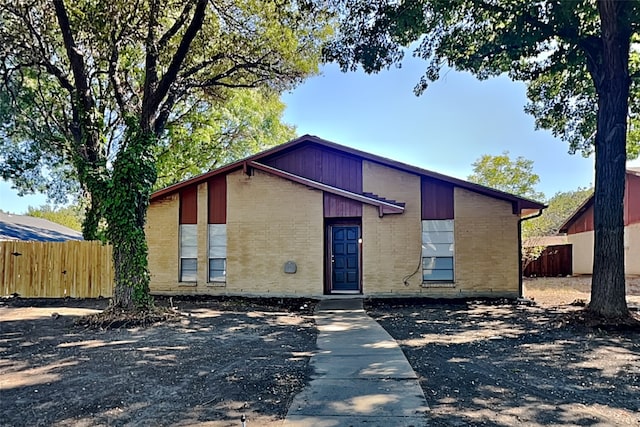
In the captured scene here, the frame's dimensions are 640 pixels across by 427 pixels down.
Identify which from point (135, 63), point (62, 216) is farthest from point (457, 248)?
point (62, 216)

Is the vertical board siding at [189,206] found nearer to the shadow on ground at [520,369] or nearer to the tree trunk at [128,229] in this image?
the tree trunk at [128,229]

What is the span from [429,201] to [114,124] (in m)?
14.0

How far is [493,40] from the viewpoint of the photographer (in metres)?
9.81

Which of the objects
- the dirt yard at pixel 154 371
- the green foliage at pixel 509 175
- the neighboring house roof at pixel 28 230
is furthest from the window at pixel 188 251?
the green foliage at pixel 509 175

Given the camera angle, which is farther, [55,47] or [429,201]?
[55,47]

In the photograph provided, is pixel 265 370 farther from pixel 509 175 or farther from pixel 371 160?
pixel 509 175

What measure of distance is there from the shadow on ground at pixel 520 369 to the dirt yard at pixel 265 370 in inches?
0.8

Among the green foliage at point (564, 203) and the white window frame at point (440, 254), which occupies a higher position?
the green foliage at point (564, 203)

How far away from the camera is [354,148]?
1284 centimetres

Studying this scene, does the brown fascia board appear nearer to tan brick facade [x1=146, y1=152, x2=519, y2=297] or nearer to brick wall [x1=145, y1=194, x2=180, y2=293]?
tan brick facade [x1=146, y1=152, x2=519, y2=297]

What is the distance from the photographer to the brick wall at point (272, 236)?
12.4m

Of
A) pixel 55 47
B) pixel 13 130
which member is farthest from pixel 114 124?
pixel 55 47

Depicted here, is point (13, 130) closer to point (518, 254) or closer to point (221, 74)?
point (221, 74)

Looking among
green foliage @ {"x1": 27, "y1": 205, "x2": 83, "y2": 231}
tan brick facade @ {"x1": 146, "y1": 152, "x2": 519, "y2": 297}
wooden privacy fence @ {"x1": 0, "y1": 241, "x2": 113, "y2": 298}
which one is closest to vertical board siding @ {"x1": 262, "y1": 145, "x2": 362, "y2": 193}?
tan brick facade @ {"x1": 146, "y1": 152, "x2": 519, "y2": 297}
